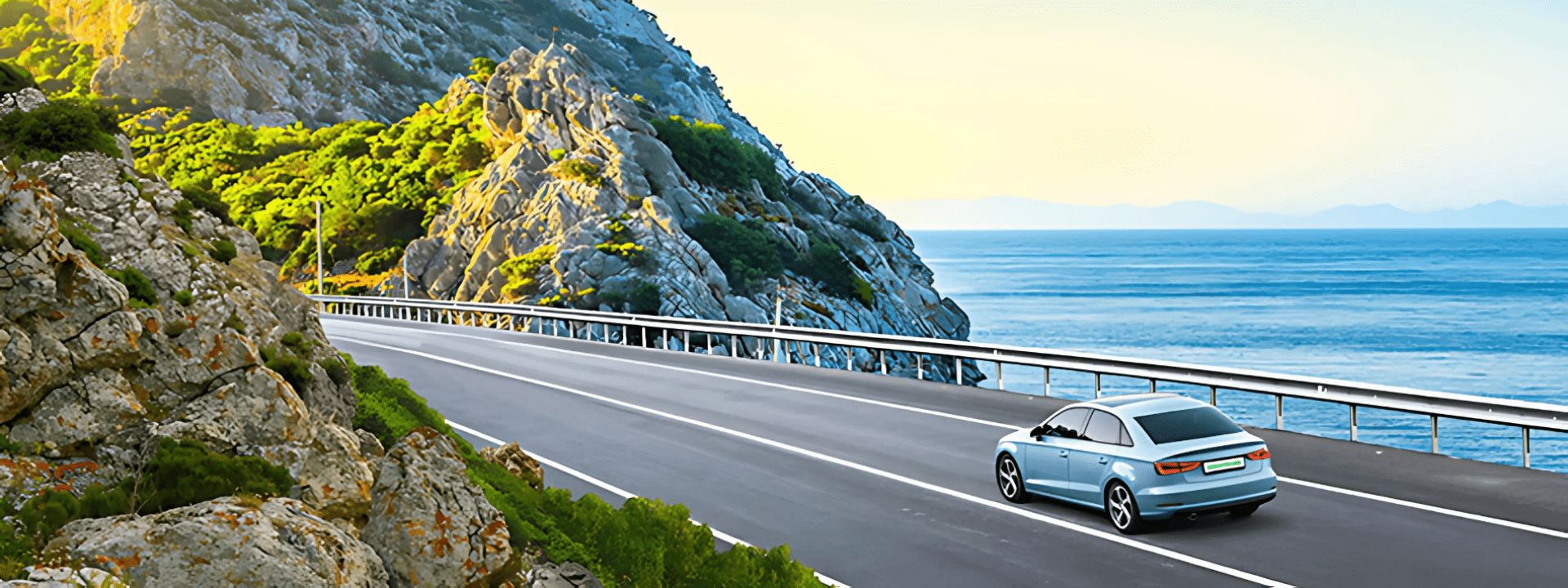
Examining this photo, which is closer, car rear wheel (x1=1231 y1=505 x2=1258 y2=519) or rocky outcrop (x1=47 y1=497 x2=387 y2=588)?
rocky outcrop (x1=47 y1=497 x2=387 y2=588)

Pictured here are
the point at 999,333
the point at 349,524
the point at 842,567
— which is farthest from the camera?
the point at 999,333

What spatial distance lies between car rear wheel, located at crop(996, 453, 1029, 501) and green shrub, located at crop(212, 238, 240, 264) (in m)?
8.86

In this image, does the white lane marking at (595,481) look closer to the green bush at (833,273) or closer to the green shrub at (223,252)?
the green shrub at (223,252)

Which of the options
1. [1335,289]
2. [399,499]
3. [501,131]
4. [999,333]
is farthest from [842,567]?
[1335,289]

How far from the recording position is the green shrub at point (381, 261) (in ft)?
244

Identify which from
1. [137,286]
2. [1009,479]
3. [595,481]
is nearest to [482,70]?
[595,481]

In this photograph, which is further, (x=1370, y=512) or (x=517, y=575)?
(x=1370, y=512)

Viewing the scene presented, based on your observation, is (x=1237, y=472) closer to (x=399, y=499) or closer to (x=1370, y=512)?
(x=1370, y=512)

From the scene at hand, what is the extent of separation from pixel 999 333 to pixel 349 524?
10655cm

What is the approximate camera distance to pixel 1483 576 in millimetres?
11445

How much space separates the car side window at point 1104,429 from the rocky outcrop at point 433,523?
296 inches

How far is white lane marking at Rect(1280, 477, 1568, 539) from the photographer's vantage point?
13.0 metres

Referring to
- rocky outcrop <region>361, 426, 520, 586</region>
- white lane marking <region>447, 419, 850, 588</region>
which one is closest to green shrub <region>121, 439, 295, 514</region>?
rocky outcrop <region>361, 426, 520, 586</region>

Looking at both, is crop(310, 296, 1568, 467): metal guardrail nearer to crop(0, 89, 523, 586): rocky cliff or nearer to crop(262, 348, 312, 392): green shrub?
crop(0, 89, 523, 586): rocky cliff
